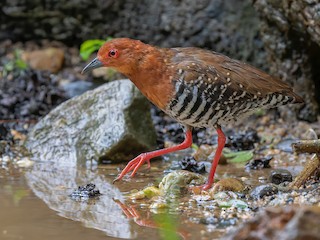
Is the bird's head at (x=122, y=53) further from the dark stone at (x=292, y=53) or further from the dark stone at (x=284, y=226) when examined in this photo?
the dark stone at (x=284, y=226)

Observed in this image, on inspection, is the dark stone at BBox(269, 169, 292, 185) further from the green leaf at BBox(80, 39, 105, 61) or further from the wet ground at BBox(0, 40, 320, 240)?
the green leaf at BBox(80, 39, 105, 61)

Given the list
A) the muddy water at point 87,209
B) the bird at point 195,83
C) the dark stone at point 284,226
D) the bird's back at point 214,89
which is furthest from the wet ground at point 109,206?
the dark stone at point 284,226

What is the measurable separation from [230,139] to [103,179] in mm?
1881

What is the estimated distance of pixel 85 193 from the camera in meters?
5.50

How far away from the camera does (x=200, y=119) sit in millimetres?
5812

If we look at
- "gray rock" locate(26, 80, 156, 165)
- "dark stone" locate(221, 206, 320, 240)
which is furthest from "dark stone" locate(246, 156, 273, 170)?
"dark stone" locate(221, 206, 320, 240)

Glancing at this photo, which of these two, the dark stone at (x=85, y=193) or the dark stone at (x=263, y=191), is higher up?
the dark stone at (x=263, y=191)

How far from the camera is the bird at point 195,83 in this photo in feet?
18.7

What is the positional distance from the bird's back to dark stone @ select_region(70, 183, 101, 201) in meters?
0.92

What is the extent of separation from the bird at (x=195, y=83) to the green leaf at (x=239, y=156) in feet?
3.17

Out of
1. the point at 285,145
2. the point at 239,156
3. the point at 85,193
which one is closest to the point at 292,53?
the point at 285,145

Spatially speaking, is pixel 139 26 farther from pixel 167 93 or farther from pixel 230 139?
pixel 167 93

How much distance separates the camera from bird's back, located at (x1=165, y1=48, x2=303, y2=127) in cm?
Result: 568

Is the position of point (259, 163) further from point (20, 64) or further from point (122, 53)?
point (20, 64)
